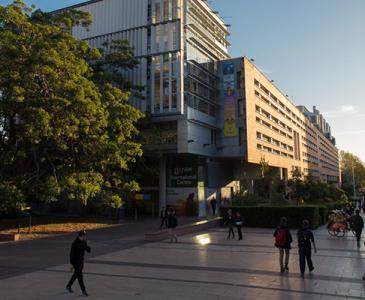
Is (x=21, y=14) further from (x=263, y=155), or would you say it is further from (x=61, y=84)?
(x=263, y=155)

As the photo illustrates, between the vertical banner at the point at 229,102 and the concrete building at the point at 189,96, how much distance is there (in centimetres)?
→ 11

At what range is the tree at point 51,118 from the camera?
19328 mm

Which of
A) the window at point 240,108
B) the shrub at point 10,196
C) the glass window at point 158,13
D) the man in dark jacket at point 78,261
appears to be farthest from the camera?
the window at point 240,108

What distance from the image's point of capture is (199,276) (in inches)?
408

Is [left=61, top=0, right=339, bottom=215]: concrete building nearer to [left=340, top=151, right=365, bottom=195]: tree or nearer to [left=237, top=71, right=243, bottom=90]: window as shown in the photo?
[left=237, top=71, right=243, bottom=90]: window

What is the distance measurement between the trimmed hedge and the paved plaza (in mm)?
7855

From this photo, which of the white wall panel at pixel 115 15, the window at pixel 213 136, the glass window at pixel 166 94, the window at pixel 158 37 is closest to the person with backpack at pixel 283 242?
the glass window at pixel 166 94

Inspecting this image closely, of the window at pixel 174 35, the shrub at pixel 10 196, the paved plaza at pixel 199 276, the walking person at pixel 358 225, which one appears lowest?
the paved plaza at pixel 199 276

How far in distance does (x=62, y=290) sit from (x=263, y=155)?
39.8 metres

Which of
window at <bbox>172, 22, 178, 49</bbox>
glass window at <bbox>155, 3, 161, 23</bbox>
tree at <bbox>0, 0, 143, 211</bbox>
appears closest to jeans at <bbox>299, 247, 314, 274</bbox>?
tree at <bbox>0, 0, 143, 211</bbox>

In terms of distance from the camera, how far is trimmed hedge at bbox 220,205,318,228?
24.2 meters

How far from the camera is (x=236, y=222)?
19.0m

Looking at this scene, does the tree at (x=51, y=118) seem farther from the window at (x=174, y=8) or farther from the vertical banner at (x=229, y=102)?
the vertical banner at (x=229, y=102)

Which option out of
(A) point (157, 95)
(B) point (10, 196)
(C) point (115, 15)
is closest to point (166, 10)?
(C) point (115, 15)
